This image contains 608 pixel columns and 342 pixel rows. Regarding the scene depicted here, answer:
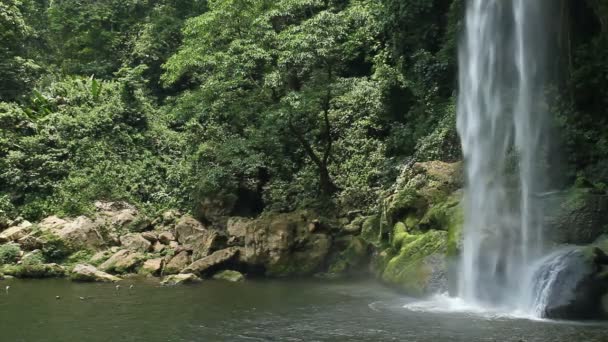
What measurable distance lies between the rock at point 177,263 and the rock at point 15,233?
6312 millimetres

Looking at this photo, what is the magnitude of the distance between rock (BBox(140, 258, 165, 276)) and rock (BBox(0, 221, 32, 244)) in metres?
5.55

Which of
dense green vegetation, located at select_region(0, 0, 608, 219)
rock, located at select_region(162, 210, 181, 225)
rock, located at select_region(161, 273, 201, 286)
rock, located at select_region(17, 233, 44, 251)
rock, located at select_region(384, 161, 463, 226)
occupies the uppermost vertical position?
dense green vegetation, located at select_region(0, 0, 608, 219)

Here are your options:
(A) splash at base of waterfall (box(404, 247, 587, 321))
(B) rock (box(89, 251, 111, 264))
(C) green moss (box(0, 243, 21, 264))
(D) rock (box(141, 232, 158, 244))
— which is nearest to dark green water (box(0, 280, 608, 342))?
(A) splash at base of waterfall (box(404, 247, 587, 321))

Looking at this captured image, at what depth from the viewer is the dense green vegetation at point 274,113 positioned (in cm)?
2003

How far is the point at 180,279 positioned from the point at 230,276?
1534 mm

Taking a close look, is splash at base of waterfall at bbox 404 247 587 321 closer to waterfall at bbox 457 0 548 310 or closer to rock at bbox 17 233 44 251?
waterfall at bbox 457 0 548 310

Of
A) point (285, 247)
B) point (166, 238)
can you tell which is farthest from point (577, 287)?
point (166, 238)

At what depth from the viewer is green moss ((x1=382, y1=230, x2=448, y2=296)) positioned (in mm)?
14867

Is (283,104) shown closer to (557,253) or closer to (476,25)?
→ (476,25)

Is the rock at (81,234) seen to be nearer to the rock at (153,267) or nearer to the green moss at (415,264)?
the rock at (153,267)

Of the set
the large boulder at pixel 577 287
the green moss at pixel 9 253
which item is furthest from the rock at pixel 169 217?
the large boulder at pixel 577 287

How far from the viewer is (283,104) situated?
71.1 ft

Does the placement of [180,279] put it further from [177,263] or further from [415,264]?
[415,264]

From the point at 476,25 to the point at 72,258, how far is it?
15.3 metres
